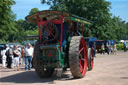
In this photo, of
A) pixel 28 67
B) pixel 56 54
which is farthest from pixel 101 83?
pixel 28 67

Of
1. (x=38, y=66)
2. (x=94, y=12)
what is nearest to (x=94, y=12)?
(x=94, y=12)

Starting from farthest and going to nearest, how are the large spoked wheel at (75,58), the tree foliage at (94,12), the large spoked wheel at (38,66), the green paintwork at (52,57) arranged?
the tree foliage at (94,12), the large spoked wheel at (38,66), the green paintwork at (52,57), the large spoked wheel at (75,58)

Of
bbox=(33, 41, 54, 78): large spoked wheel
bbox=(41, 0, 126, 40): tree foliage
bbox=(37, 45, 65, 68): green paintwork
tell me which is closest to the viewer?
bbox=(37, 45, 65, 68): green paintwork

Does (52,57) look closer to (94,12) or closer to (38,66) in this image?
(38,66)

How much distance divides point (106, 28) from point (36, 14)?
27.1 meters

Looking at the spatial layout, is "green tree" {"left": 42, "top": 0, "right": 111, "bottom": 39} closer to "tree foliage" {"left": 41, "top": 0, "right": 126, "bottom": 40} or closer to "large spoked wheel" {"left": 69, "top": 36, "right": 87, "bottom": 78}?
"tree foliage" {"left": 41, "top": 0, "right": 126, "bottom": 40}

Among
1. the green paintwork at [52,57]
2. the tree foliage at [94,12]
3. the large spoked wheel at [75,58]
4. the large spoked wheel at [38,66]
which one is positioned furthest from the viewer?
the tree foliage at [94,12]

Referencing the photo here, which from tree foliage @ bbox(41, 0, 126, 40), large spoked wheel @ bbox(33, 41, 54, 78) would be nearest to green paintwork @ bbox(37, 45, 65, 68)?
large spoked wheel @ bbox(33, 41, 54, 78)

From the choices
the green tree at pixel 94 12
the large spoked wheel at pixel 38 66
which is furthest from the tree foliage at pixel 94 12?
the large spoked wheel at pixel 38 66

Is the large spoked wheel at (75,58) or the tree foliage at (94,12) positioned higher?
the tree foliage at (94,12)

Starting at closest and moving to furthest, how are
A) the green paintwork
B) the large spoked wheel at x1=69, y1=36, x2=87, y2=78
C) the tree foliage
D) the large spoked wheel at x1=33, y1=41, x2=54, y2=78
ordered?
the large spoked wheel at x1=69, y1=36, x2=87, y2=78
the green paintwork
the large spoked wheel at x1=33, y1=41, x2=54, y2=78
the tree foliage

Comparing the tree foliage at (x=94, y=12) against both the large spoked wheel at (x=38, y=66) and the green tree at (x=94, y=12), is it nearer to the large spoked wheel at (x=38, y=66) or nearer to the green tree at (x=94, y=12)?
the green tree at (x=94, y=12)

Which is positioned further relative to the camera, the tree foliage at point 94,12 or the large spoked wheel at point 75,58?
the tree foliage at point 94,12

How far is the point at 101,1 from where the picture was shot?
114ft
